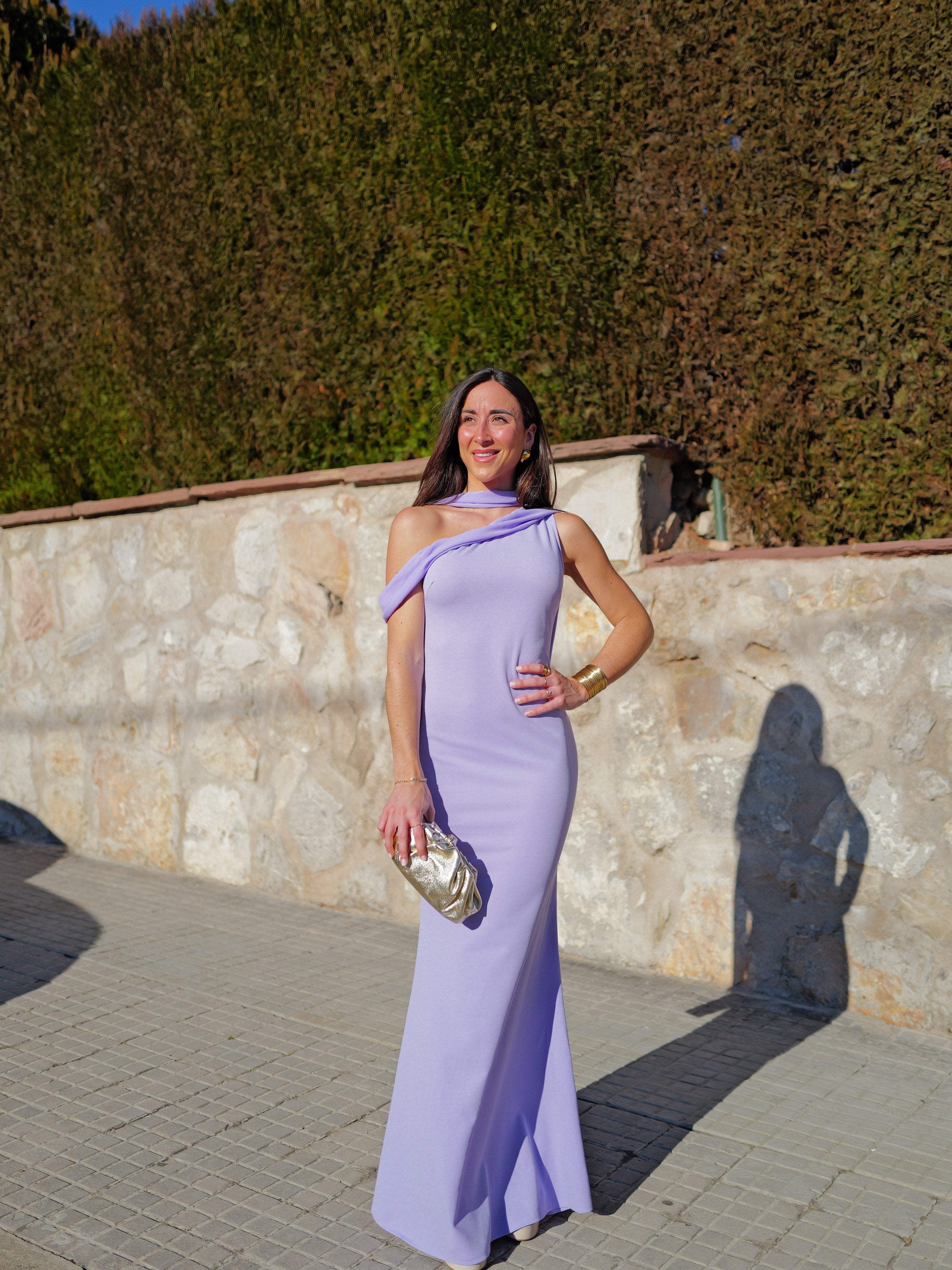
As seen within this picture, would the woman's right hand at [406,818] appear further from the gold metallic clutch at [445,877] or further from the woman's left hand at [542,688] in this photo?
the woman's left hand at [542,688]

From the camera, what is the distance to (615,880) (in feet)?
13.9

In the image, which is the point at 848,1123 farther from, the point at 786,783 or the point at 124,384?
the point at 124,384

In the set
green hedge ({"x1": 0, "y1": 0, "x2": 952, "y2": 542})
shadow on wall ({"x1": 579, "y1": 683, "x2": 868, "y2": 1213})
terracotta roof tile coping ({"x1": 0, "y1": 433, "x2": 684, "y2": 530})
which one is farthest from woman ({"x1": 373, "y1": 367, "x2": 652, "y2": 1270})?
green hedge ({"x1": 0, "y1": 0, "x2": 952, "y2": 542})

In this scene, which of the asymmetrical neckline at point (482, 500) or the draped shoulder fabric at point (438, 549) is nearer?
the draped shoulder fabric at point (438, 549)

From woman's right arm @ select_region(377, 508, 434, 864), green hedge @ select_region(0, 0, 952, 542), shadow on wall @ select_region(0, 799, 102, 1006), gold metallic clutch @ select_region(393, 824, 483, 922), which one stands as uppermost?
green hedge @ select_region(0, 0, 952, 542)

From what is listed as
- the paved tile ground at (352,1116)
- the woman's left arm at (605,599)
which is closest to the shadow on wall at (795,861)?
the paved tile ground at (352,1116)

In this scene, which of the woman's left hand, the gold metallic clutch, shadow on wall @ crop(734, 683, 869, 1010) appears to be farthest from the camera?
shadow on wall @ crop(734, 683, 869, 1010)

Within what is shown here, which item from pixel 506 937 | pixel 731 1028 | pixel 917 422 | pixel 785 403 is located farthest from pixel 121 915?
pixel 917 422

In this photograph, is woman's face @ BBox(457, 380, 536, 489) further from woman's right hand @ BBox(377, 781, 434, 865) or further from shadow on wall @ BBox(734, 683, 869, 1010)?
shadow on wall @ BBox(734, 683, 869, 1010)

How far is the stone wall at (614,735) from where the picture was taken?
144 inches

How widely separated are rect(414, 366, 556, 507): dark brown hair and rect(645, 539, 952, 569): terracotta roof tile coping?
1.51 m

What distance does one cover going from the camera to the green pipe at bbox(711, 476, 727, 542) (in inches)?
169

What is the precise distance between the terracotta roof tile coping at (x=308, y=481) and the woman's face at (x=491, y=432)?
170 cm

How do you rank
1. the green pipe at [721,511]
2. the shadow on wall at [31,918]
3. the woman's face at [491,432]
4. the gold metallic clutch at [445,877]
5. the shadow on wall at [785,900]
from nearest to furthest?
the gold metallic clutch at [445,877] < the woman's face at [491,432] < the shadow on wall at [785,900] < the shadow on wall at [31,918] < the green pipe at [721,511]
